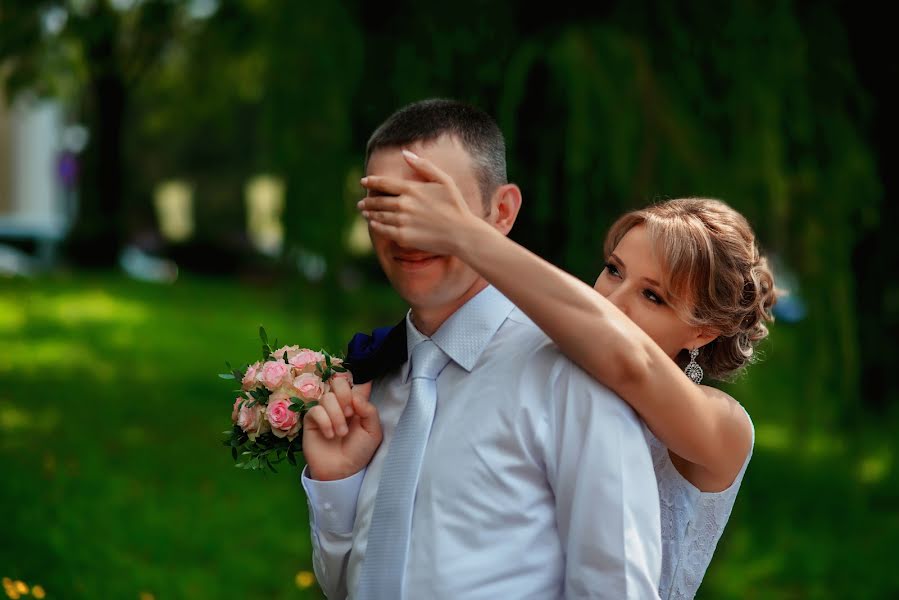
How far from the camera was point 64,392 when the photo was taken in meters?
9.21

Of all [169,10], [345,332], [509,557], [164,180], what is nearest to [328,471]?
[509,557]

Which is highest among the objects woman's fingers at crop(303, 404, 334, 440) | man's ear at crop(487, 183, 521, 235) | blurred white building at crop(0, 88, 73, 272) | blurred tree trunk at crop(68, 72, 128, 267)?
man's ear at crop(487, 183, 521, 235)

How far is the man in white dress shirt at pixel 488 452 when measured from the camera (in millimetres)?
1819

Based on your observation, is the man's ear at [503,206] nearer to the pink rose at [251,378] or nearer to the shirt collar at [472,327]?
the shirt collar at [472,327]

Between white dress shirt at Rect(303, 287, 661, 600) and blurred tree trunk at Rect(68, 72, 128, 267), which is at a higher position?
white dress shirt at Rect(303, 287, 661, 600)

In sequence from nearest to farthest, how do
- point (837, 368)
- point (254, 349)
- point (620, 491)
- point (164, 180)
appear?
point (620, 491) → point (837, 368) → point (254, 349) → point (164, 180)

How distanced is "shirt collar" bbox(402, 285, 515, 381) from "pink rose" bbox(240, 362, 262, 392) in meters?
0.40

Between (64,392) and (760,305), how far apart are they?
804cm

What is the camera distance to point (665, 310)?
6.82ft

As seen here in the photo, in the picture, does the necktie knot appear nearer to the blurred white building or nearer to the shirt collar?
the shirt collar

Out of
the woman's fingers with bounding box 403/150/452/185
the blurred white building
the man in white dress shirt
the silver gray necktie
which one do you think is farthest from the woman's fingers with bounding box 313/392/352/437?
the blurred white building

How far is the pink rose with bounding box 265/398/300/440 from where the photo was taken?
7.05 ft

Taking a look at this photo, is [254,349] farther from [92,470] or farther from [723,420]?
[723,420]

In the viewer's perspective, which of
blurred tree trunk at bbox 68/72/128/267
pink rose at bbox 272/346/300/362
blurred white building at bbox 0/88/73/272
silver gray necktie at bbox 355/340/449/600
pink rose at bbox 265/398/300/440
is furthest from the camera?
blurred white building at bbox 0/88/73/272
